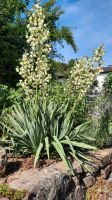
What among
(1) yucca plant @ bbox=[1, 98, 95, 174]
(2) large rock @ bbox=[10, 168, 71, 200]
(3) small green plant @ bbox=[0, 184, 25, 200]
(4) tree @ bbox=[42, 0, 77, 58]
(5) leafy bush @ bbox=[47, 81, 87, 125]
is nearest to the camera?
(3) small green plant @ bbox=[0, 184, 25, 200]

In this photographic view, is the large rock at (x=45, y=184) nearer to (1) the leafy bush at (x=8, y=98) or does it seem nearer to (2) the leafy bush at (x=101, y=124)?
(2) the leafy bush at (x=101, y=124)

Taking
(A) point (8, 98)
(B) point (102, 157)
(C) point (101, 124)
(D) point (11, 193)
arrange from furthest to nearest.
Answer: (A) point (8, 98)
(C) point (101, 124)
(B) point (102, 157)
(D) point (11, 193)

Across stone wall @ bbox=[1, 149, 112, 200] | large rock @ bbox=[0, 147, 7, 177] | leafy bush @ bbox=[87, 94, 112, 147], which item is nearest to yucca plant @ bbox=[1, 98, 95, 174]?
stone wall @ bbox=[1, 149, 112, 200]

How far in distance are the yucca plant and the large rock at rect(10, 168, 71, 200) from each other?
436 mm

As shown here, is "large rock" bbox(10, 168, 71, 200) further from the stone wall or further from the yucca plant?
the yucca plant

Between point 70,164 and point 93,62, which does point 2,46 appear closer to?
point 93,62

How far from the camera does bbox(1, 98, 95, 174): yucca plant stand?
22.5 ft

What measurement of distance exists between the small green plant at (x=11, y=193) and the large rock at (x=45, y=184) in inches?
3.6

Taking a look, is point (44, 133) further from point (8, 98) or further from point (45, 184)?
point (8, 98)

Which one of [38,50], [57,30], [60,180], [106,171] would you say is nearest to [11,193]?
[60,180]

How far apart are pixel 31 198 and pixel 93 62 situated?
3365 mm

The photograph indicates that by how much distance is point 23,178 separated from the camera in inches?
225

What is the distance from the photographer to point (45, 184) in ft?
18.6

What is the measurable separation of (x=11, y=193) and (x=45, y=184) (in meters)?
0.67
